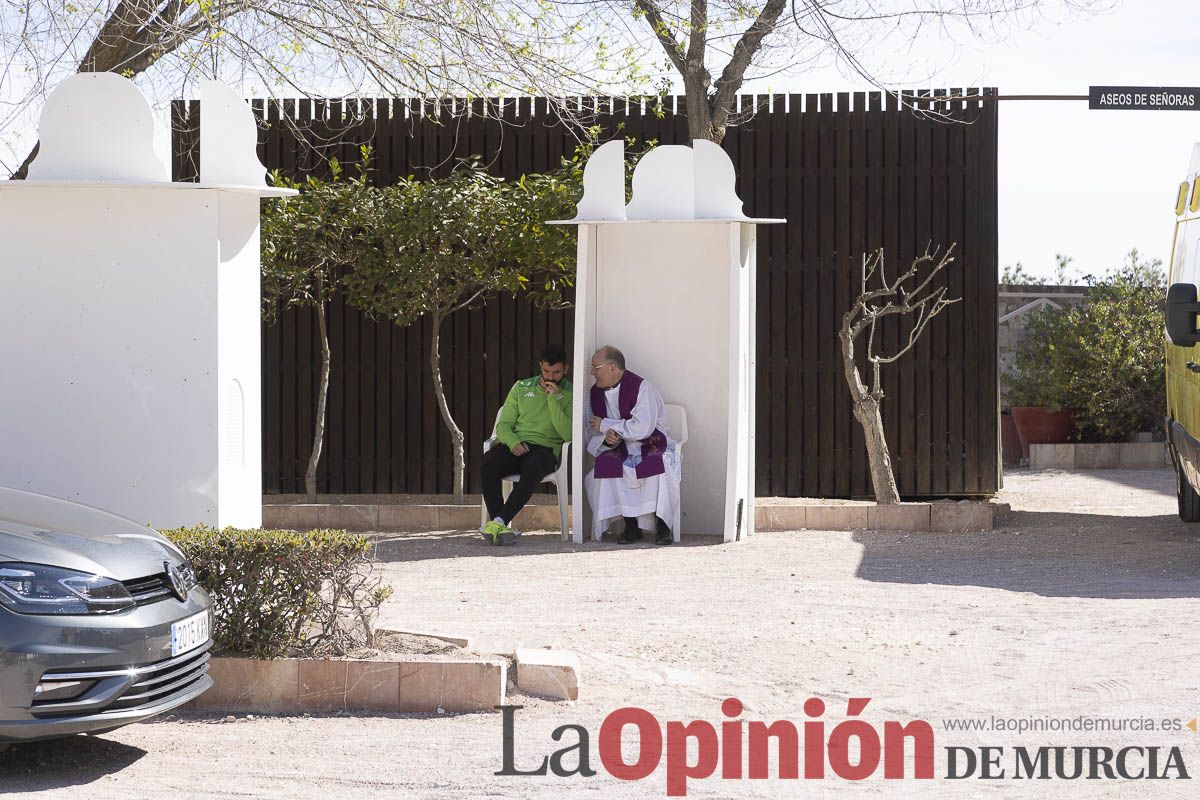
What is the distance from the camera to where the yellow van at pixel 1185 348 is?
28.2ft

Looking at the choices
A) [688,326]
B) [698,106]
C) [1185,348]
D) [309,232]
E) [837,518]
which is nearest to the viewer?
[1185,348]

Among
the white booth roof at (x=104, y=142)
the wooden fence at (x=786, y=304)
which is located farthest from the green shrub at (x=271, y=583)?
the wooden fence at (x=786, y=304)

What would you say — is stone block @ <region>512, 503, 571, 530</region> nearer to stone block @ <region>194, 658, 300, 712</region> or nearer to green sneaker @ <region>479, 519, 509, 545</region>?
green sneaker @ <region>479, 519, 509, 545</region>

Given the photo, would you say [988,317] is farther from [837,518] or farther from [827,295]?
[837,518]

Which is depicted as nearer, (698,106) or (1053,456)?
(698,106)

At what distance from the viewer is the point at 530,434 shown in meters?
11.0

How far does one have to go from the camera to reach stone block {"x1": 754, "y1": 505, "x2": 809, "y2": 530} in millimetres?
11555

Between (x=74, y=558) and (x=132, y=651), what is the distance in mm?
355

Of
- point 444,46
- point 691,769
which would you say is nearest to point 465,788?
point 691,769

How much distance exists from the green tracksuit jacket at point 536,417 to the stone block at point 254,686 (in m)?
5.32

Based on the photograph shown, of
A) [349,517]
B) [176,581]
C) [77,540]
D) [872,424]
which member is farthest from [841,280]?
[77,540]

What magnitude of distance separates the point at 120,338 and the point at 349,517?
15.2 feet

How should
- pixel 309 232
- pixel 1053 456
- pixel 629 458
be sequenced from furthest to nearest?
1. pixel 1053 456
2. pixel 309 232
3. pixel 629 458

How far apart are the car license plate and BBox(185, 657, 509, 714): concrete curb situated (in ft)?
1.60
